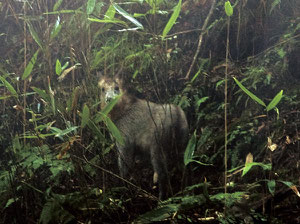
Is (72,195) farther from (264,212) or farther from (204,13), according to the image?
(204,13)

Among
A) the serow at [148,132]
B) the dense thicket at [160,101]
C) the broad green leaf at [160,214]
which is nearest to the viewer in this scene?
the broad green leaf at [160,214]

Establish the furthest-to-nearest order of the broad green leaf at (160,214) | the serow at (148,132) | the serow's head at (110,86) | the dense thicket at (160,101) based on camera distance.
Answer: the serow's head at (110,86) → the serow at (148,132) → the dense thicket at (160,101) → the broad green leaf at (160,214)

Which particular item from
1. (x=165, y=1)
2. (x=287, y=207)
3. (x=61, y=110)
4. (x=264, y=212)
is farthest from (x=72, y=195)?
(x=165, y=1)

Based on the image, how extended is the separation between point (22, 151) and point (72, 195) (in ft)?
2.62

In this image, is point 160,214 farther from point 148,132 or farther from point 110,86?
point 110,86

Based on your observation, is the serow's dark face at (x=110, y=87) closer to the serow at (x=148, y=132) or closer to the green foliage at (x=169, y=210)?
the serow at (x=148, y=132)

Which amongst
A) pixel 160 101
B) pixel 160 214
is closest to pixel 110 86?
pixel 160 101

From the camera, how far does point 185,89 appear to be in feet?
14.2

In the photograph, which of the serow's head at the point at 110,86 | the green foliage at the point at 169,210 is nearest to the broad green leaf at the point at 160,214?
the green foliage at the point at 169,210

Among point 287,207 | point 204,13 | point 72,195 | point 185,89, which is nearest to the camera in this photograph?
point 287,207

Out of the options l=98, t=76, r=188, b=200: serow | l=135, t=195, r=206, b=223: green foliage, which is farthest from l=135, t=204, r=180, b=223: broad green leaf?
l=98, t=76, r=188, b=200: serow

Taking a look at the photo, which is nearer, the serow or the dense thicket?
the dense thicket

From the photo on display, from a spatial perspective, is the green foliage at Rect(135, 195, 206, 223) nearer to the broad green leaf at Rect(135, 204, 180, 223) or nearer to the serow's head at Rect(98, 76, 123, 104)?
the broad green leaf at Rect(135, 204, 180, 223)

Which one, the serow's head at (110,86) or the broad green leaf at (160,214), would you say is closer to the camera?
the broad green leaf at (160,214)
